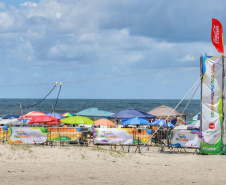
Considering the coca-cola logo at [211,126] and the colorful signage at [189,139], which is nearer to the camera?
the coca-cola logo at [211,126]

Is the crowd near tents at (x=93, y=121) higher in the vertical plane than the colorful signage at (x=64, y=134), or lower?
higher

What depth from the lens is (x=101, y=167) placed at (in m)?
15.7

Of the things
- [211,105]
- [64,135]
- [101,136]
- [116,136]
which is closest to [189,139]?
[211,105]

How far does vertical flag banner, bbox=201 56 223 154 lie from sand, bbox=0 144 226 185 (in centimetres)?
68

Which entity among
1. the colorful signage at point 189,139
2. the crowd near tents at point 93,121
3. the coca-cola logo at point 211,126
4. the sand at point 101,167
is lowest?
the sand at point 101,167

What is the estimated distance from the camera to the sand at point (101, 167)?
13.3 metres

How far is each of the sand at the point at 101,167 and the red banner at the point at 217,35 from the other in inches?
200

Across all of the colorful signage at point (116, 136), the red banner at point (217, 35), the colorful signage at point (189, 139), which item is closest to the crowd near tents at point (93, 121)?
the colorful signage at point (189, 139)

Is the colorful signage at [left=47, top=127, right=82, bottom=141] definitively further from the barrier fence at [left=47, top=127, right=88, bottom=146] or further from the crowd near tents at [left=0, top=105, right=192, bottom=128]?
the crowd near tents at [left=0, top=105, right=192, bottom=128]

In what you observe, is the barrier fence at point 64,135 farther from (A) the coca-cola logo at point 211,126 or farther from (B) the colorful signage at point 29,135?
(A) the coca-cola logo at point 211,126

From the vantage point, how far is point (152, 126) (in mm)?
28703

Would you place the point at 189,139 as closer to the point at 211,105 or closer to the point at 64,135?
the point at 211,105

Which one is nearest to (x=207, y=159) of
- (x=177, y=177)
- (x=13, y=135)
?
(x=177, y=177)

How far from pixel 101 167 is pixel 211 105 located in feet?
22.9
